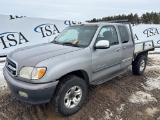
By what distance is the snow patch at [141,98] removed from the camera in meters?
4.80

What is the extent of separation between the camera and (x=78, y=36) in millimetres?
4672

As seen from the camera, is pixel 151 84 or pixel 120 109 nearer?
pixel 120 109

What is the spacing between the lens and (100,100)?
4.68m

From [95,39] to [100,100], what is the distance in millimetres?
1480

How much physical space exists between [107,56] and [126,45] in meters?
1.16

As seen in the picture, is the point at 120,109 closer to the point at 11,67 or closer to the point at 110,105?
the point at 110,105

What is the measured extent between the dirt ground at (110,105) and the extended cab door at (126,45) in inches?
30.8

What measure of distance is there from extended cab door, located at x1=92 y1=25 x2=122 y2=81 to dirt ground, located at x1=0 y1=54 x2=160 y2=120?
62 cm

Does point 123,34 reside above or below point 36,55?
above

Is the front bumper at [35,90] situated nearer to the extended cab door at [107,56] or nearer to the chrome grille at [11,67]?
the chrome grille at [11,67]

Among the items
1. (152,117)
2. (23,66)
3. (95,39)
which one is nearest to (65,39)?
(95,39)

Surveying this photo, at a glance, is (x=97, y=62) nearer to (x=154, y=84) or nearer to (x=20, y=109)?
(x=20, y=109)

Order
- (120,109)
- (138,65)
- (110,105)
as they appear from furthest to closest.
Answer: (138,65)
(110,105)
(120,109)

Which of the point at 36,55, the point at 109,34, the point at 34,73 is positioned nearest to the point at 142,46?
the point at 109,34
